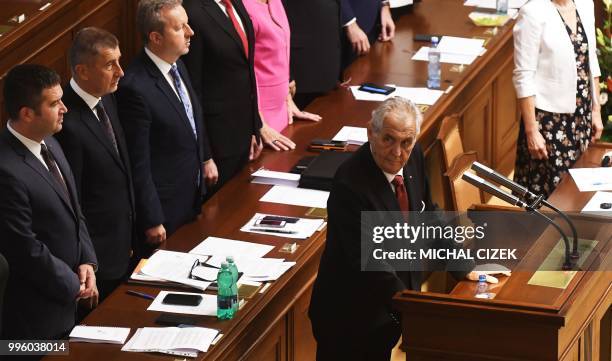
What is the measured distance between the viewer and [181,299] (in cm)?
543

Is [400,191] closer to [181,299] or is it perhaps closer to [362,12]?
[181,299]

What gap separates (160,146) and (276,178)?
2.21ft

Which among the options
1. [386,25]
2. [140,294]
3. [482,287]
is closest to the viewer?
[482,287]

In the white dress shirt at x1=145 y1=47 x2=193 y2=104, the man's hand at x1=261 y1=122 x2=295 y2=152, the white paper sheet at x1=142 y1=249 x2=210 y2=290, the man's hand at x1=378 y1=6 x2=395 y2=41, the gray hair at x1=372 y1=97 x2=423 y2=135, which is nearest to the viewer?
the gray hair at x1=372 y1=97 x2=423 y2=135

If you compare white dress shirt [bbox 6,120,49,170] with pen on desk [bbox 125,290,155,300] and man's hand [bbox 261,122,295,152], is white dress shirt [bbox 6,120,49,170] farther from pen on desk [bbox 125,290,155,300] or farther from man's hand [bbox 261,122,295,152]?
man's hand [bbox 261,122,295,152]

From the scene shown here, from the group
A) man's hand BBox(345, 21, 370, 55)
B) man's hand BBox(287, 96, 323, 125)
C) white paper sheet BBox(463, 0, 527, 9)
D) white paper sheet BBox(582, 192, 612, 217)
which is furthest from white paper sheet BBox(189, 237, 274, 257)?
white paper sheet BBox(463, 0, 527, 9)

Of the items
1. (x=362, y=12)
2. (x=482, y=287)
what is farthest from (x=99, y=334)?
(x=362, y=12)

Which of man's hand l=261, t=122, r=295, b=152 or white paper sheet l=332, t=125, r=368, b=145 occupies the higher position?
man's hand l=261, t=122, r=295, b=152

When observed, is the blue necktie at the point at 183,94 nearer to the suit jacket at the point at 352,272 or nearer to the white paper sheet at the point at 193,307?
the white paper sheet at the point at 193,307

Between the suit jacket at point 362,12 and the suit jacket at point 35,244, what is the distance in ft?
10.3

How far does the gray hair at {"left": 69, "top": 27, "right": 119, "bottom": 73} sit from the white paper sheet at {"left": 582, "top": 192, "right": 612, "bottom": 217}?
226 centimetres

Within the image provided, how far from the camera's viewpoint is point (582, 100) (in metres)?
7.23

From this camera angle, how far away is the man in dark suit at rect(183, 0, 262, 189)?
6.64 metres

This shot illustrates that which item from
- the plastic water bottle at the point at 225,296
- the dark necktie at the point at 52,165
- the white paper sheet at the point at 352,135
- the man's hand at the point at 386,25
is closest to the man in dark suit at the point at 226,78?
the white paper sheet at the point at 352,135
